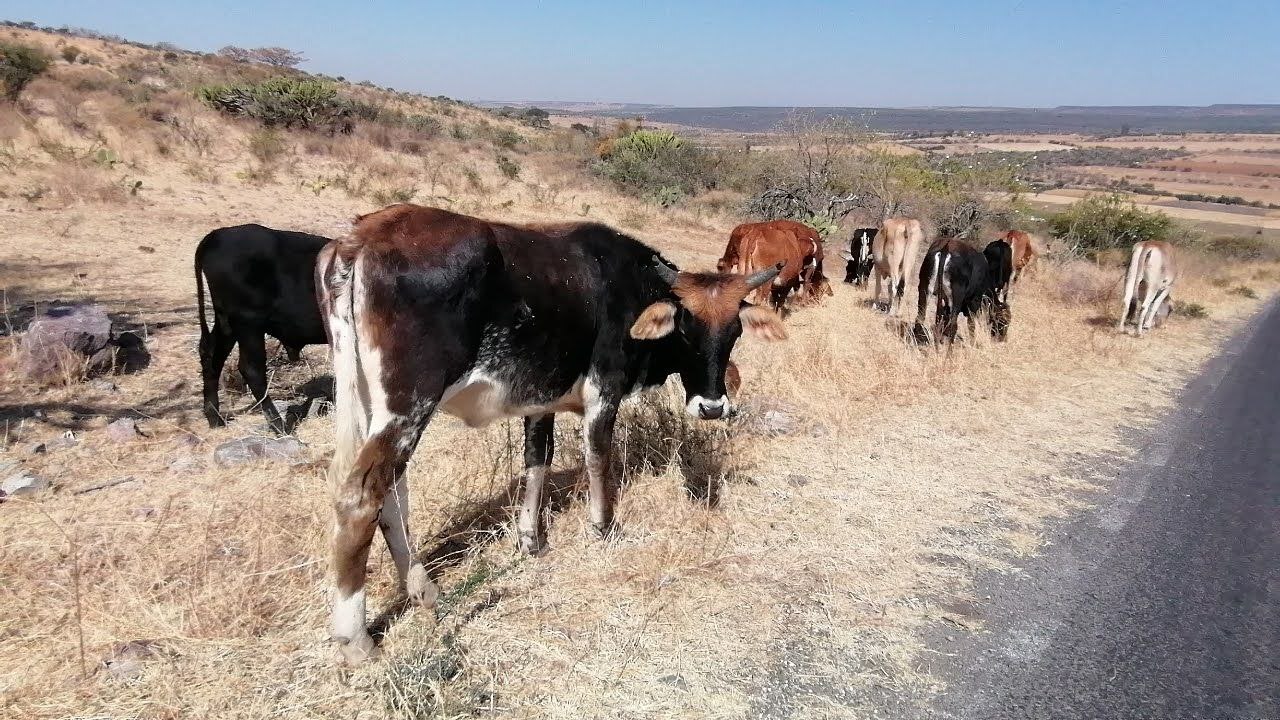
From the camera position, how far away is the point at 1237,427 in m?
7.43

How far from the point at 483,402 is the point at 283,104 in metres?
22.9

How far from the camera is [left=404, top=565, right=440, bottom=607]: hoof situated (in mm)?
3363

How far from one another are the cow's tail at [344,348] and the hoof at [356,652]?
0.65m

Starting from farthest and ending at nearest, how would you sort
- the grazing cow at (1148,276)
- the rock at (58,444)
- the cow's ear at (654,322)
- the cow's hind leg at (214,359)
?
the grazing cow at (1148,276)
the cow's hind leg at (214,359)
the rock at (58,444)
the cow's ear at (654,322)

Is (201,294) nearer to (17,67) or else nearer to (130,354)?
(130,354)

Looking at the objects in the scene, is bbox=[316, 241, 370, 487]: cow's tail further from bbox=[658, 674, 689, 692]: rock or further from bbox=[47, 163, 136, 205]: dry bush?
bbox=[47, 163, 136, 205]: dry bush

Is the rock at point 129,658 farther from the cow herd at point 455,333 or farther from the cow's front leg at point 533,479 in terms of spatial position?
the cow's front leg at point 533,479

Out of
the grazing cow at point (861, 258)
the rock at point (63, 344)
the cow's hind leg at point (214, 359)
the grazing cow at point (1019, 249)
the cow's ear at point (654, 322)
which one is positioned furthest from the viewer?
the grazing cow at point (861, 258)

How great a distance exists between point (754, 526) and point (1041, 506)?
222 cm

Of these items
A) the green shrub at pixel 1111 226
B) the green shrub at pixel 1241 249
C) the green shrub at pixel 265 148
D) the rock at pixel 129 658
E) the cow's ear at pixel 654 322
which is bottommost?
the green shrub at pixel 1241 249

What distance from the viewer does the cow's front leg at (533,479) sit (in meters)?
4.02

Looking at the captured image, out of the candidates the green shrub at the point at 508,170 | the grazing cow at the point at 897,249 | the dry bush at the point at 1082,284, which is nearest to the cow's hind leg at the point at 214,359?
the grazing cow at the point at 897,249

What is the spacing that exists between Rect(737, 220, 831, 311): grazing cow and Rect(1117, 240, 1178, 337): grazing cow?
5108mm

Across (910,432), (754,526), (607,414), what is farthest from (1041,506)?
(607,414)
